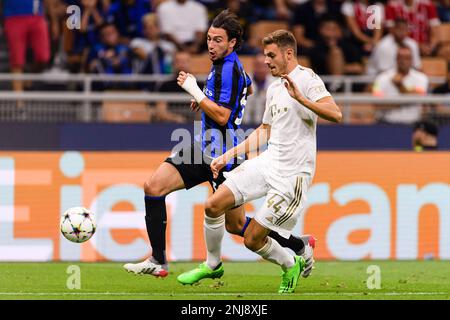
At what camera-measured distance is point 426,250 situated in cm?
1442

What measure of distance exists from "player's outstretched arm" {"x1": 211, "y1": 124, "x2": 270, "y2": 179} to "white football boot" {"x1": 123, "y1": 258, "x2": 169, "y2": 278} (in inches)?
39.0

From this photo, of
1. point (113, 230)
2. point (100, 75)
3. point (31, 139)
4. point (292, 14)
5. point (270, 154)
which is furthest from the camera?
point (292, 14)

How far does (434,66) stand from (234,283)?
8078mm

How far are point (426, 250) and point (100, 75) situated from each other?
16.7 feet

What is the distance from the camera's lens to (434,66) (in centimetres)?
1842

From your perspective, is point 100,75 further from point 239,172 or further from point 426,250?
point 239,172

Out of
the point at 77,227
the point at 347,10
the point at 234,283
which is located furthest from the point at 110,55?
the point at 234,283

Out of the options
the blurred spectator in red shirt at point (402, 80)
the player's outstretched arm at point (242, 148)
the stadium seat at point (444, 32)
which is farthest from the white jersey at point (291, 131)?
the stadium seat at point (444, 32)

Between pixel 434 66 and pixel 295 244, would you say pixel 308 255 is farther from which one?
pixel 434 66

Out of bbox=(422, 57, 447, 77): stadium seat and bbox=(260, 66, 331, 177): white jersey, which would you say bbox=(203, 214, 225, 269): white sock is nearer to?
bbox=(260, 66, 331, 177): white jersey

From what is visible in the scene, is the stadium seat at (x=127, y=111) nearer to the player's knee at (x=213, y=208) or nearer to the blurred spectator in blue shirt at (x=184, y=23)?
the blurred spectator in blue shirt at (x=184, y=23)

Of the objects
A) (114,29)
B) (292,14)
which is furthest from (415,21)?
(114,29)

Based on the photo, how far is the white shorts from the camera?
399 inches

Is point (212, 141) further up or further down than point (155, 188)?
further up
